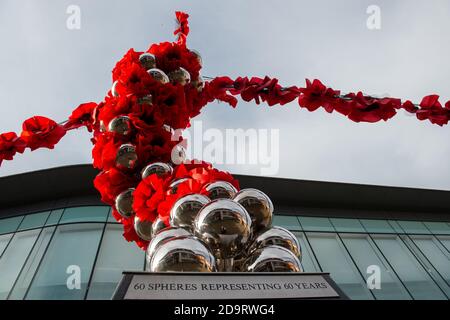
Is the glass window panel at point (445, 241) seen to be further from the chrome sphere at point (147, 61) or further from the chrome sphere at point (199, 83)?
the chrome sphere at point (147, 61)

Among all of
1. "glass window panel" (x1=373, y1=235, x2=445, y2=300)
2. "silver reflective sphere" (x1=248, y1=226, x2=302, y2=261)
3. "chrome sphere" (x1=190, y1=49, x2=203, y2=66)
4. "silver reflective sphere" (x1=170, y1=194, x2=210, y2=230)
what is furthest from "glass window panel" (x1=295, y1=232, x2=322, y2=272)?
"silver reflective sphere" (x1=170, y1=194, x2=210, y2=230)

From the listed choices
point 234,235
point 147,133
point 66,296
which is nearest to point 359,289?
point 66,296

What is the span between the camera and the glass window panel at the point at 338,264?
390 inches

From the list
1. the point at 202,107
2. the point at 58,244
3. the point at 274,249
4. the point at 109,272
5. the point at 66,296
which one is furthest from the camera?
the point at 58,244

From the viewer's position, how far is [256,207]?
7.39 ft

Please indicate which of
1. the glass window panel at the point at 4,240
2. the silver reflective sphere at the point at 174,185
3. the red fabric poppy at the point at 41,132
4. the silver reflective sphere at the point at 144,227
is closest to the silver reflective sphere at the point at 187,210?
the silver reflective sphere at the point at 174,185

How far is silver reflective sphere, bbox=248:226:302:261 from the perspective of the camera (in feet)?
6.84

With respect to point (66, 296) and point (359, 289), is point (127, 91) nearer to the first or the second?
point (66, 296)

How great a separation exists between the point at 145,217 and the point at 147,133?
900 millimetres

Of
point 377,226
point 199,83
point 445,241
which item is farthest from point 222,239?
point 445,241

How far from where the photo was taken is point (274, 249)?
1.94 metres

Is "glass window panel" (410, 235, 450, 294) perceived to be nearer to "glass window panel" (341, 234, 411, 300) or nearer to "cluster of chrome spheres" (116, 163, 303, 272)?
"glass window panel" (341, 234, 411, 300)

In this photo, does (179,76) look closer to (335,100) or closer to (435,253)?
(335,100)

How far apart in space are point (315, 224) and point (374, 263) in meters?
2.01
